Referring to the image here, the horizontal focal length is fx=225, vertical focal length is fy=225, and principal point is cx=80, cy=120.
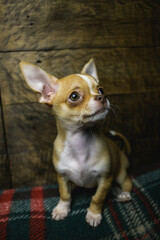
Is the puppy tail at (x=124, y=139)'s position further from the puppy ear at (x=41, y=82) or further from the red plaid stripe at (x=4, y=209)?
the red plaid stripe at (x=4, y=209)

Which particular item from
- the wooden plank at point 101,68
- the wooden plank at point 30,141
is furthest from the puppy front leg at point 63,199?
the wooden plank at point 101,68

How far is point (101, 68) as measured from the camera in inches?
73.1

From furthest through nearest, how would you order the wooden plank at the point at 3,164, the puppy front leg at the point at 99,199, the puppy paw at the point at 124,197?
1. the wooden plank at the point at 3,164
2. the puppy paw at the point at 124,197
3. the puppy front leg at the point at 99,199

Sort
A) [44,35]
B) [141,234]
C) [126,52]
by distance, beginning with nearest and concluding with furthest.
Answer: [141,234], [44,35], [126,52]

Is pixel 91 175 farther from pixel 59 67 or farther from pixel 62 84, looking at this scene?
pixel 59 67

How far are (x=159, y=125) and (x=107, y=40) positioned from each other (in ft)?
2.98

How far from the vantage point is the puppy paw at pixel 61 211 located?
1.54m

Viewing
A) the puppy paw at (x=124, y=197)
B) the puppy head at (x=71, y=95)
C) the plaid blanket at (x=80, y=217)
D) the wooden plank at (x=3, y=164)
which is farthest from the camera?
the wooden plank at (x=3, y=164)

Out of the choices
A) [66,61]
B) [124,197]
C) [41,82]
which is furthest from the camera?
[66,61]

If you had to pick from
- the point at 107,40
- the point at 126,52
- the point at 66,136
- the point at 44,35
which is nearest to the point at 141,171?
the point at 66,136

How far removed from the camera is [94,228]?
144cm

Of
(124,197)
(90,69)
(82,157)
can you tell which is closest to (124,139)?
(124,197)

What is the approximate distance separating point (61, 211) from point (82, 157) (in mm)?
423

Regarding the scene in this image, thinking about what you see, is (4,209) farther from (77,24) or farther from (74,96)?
(77,24)
